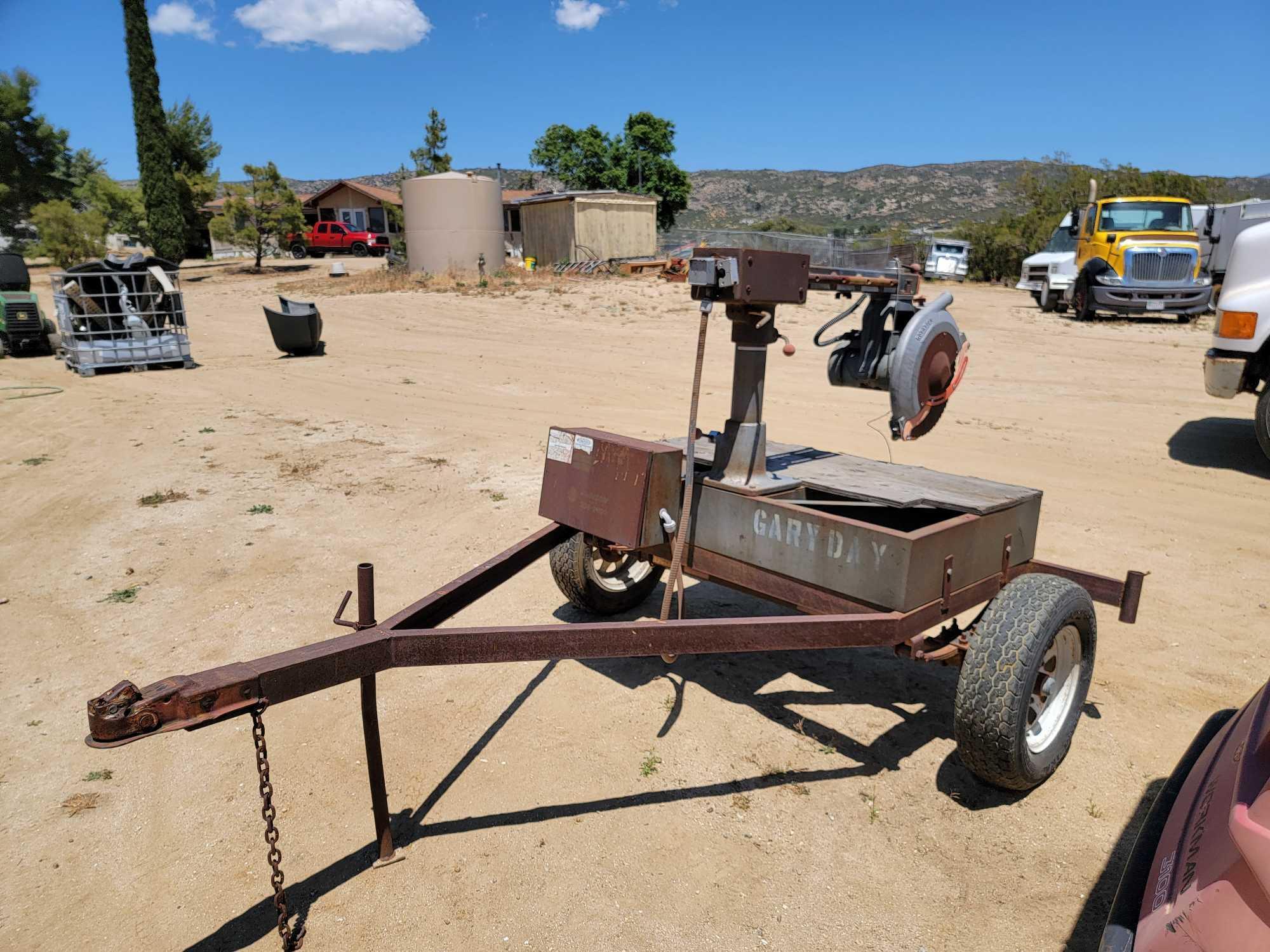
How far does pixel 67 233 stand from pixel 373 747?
36.9 m

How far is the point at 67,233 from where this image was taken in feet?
106

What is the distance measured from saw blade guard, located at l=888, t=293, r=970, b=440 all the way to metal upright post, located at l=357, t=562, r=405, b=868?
230 centimetres

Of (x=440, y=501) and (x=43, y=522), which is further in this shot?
(x=440, y=501)

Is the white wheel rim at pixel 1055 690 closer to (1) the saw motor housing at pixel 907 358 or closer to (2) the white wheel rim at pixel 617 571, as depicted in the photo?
(1) the saw motor housing at pixel 907 358

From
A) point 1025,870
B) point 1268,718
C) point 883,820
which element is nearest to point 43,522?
point 883,820

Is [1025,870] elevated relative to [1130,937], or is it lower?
lower

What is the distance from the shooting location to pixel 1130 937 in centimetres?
199

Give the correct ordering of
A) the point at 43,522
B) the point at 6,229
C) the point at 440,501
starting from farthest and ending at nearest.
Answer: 1. the point at 6,229
2. the point at 440,501
3. the point at 43,522

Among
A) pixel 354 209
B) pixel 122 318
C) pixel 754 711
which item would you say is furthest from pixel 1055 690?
pixel 354 209

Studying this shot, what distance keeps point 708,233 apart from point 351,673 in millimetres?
32769

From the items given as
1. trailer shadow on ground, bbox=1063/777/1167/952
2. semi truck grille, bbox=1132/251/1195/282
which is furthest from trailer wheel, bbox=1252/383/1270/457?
semi truck grille, bbox=1132/251/1195/282

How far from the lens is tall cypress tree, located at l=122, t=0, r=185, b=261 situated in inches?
1275

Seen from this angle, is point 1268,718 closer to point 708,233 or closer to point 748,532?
point 748,532

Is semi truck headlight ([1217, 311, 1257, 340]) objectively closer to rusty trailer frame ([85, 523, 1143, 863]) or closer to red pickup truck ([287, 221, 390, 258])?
rusty trailer frame ([85, 523, 1143, 863])
